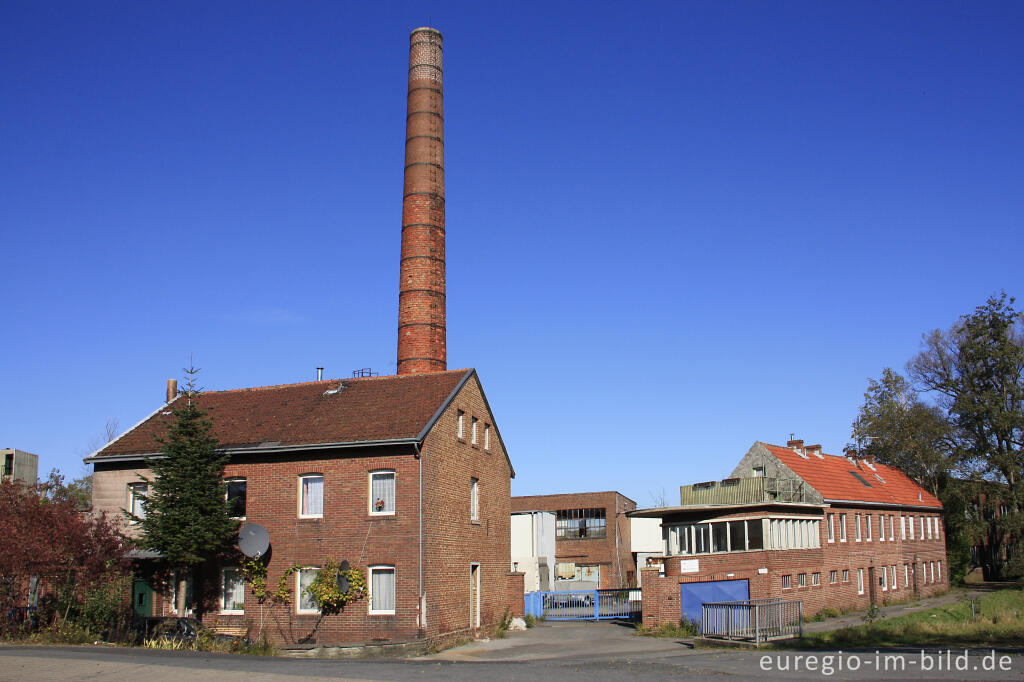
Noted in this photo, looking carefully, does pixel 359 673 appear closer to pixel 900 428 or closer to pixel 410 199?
pixel 410 199

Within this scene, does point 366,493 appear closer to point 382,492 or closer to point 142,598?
point 382,492

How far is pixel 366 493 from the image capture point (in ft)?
90.3

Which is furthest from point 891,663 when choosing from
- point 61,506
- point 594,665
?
point 61,506

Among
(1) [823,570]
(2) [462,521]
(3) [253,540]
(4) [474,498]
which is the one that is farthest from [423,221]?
(1) [823,570]

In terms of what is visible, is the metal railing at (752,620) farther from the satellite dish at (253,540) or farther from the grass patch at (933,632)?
the satellite dish at (253,540)

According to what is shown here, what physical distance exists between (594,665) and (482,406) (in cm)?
1269

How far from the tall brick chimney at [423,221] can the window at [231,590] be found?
1025cm

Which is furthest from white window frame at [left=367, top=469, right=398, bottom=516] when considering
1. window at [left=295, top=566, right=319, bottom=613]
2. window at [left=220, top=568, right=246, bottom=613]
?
window at [left=220, top=568, right=246, bottom=613]

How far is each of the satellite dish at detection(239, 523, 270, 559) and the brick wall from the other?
42.6 ft

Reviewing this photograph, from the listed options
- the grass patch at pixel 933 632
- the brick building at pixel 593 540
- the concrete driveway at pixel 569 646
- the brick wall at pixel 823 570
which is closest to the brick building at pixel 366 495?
the concrete driveway at pixel 569 646

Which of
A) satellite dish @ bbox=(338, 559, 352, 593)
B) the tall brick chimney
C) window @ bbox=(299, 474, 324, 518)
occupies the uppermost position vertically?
the tall brick chimney

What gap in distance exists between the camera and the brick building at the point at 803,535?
3309 cm

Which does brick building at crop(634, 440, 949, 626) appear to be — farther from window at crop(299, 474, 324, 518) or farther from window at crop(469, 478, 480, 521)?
window at crop(299, 474, 324, 518)

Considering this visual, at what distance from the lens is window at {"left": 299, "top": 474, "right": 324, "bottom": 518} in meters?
28.2
